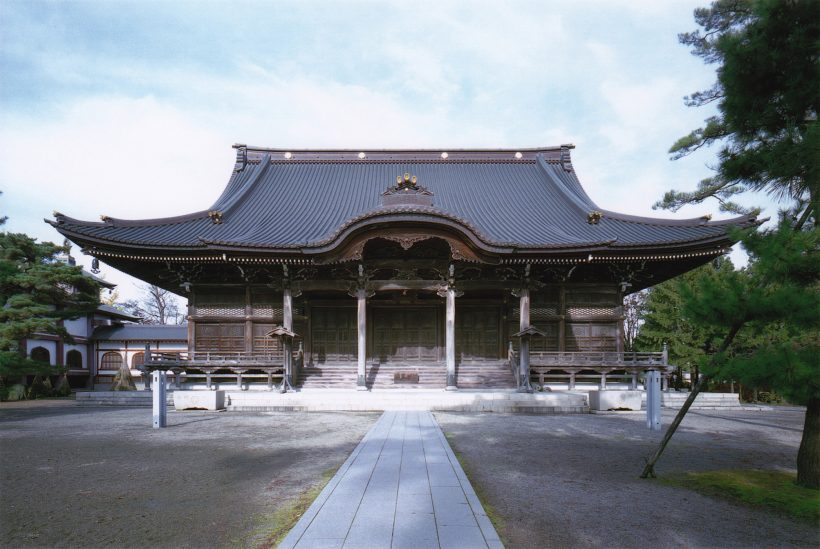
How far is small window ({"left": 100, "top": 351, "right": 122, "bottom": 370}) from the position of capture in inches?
1030

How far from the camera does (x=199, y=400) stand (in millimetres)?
13516

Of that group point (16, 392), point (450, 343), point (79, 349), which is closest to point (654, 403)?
point (450, 343)

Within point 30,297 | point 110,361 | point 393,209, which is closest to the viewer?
point 393,209

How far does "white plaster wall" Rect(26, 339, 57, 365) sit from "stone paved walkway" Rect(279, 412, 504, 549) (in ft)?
75.0

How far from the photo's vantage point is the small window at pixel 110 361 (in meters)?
26.2

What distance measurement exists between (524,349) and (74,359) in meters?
24.4

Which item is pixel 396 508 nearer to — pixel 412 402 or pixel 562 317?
pixel 412 402

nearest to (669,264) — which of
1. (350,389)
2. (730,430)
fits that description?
(730,430)

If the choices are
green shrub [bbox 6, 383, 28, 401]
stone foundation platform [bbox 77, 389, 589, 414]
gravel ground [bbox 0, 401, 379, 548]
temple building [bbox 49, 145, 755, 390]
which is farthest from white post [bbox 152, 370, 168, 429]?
green shrub [bbox 6, 383, 28, 401]

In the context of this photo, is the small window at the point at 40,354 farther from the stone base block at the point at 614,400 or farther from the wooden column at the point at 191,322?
the stone base block at the point at 614,400

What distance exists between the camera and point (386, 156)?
2502cm

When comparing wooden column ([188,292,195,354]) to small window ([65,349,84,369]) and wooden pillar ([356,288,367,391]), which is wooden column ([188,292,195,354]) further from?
small window ([65,349,84,369])

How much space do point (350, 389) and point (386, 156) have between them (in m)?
13.9

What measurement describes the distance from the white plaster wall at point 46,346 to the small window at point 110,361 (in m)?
2.70
